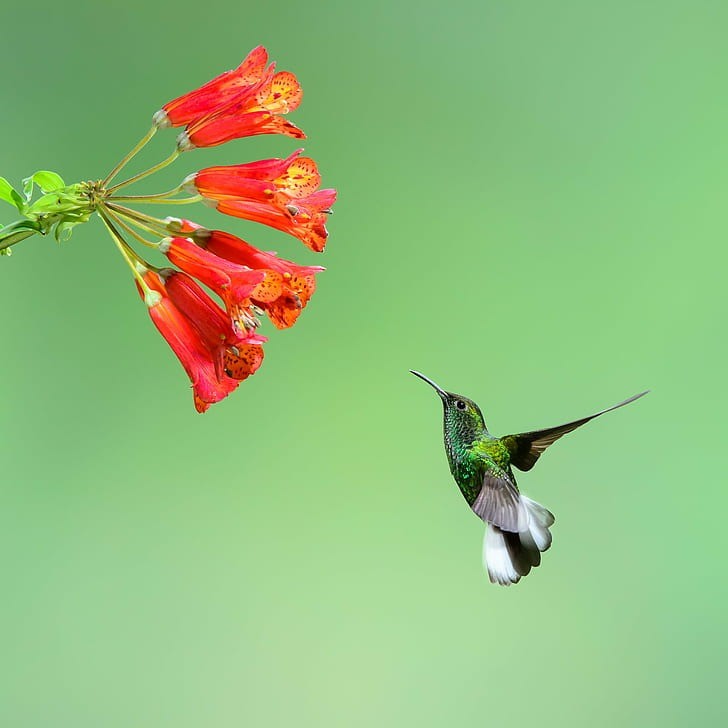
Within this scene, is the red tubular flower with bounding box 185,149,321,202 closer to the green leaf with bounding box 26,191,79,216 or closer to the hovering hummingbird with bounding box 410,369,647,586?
the green leaf with bounding box 26,191,79,216

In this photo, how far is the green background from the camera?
2090mm

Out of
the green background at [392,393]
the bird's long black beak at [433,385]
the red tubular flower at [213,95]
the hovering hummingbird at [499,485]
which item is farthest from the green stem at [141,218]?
the green background at [392,393]

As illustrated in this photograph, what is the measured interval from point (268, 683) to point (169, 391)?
Answer: 690 millimetres

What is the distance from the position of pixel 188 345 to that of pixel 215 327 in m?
0.03

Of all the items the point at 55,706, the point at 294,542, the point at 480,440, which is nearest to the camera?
the point at 480,440

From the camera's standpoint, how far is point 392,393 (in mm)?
2299

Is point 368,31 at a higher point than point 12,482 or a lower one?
higher

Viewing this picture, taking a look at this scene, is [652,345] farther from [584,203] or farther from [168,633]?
[168,633]

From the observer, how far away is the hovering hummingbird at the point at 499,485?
43.1 inches

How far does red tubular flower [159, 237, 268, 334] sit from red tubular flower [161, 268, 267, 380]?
2 centimetres

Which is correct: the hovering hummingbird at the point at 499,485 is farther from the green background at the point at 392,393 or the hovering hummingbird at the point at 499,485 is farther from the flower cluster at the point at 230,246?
the green background at the point at 392,393

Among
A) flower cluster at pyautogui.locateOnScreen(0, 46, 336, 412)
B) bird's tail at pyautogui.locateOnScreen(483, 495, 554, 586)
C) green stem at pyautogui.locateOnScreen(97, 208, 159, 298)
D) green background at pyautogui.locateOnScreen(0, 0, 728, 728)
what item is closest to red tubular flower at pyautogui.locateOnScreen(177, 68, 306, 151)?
flower cluster at pyautogui.locateOnScreen(0, 46, 336, 412)

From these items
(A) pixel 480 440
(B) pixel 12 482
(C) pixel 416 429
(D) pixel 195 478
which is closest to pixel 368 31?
(C) pixel 416 429

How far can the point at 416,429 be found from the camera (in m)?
2.26
